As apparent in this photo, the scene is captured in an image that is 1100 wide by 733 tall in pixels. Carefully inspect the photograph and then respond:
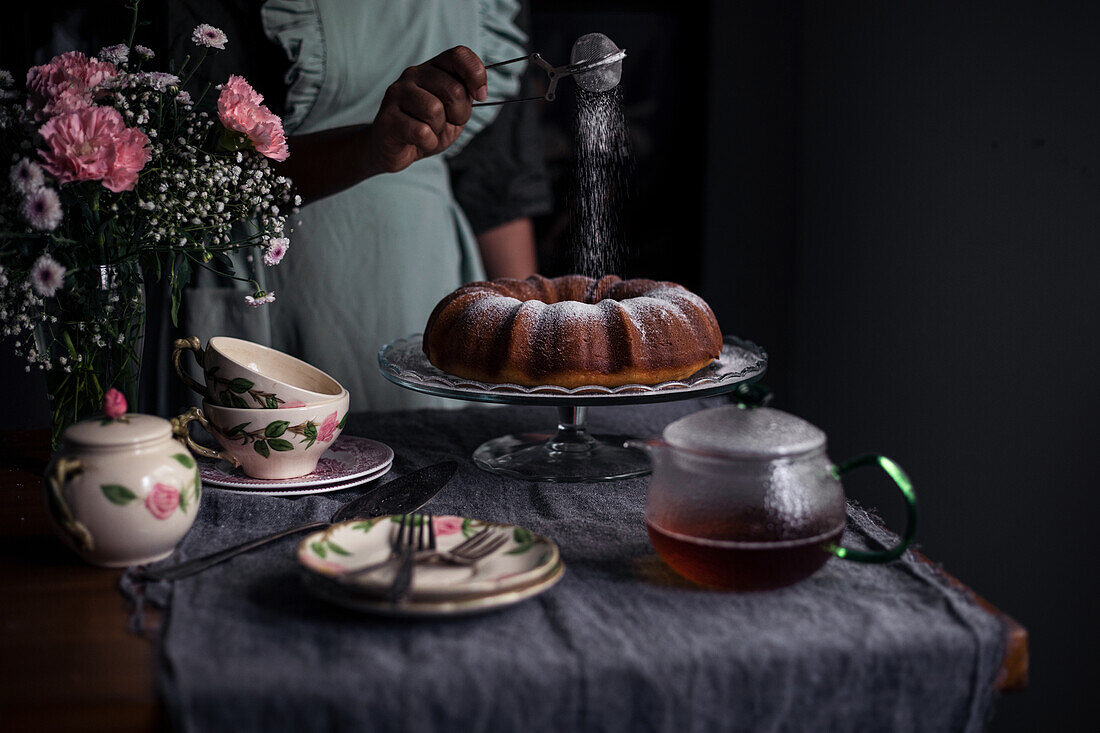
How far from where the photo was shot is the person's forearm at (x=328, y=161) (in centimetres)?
120

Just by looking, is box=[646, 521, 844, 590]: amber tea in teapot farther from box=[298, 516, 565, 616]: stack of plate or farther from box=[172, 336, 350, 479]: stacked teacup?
box=[172, 336, 350, 479]: stacked teacup

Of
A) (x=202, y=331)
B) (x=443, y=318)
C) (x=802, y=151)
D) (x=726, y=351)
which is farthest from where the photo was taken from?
(x=802, y=151)

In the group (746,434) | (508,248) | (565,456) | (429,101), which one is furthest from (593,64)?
(508,248)

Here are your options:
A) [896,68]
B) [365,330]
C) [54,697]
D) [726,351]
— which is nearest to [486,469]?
[726,351]

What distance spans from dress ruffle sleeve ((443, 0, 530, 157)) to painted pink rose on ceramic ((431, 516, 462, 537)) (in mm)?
1022

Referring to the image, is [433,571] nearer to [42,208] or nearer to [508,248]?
[42,208]

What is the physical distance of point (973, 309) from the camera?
5.35 feet

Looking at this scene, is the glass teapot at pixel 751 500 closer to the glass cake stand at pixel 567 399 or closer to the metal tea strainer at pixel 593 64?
the glass cake stand at pixel 567 399

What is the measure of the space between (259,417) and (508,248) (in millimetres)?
1043

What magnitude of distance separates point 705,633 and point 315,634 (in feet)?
0.83

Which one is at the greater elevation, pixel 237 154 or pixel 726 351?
pixel 237 154

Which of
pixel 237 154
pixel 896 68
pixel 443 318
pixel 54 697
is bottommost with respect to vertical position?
pixel 54 697

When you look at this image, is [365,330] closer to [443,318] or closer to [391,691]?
[443,318]

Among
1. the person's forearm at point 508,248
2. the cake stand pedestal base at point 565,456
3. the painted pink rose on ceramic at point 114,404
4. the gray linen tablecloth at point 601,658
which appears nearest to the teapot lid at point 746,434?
the gray linen tablecloth at point 601,658
